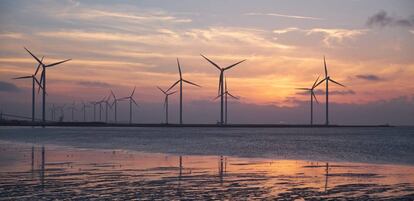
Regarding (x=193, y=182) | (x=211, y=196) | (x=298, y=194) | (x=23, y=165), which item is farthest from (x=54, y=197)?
(x=23, y=165)

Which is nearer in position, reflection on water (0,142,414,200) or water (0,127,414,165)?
reflection on water (0,142,414,200)

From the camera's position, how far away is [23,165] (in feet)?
118

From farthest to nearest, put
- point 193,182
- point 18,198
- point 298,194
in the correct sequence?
point 193,182 < point 298,194 < point 18,198

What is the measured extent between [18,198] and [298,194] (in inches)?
430

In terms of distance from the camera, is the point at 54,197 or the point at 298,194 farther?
the point at 298,194

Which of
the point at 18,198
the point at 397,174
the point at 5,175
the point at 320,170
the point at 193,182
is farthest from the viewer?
the point at 320,170

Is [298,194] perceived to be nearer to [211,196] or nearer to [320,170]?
[211,196]

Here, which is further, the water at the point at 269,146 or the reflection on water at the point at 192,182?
the water at the point at 269,146

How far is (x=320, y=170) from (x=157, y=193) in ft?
50.5

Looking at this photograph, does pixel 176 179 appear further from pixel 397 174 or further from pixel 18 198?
pixel 397 174

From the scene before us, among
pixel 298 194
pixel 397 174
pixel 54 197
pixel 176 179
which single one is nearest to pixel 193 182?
pixel 176 179

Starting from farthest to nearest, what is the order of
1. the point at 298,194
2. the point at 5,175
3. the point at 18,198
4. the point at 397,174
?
the point at 397,174
the point at 5,175
the point at 298,194
the point at 18,198

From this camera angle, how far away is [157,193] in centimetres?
2278

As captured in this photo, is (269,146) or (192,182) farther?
(269,146)
